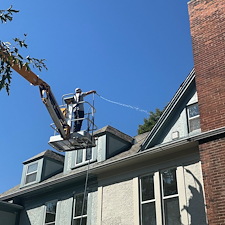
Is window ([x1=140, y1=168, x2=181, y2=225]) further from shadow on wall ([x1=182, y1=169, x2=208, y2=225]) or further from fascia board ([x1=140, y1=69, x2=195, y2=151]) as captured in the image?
fascia board ([x1=140, y1=69, x2=195, y2=151])

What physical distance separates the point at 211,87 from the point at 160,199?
3877 mm

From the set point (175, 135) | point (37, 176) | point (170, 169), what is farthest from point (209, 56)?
point (37, 176)

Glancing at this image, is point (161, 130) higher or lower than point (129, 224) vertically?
higher

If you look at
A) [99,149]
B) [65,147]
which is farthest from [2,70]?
[99,149]

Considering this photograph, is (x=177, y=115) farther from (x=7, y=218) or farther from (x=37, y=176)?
(x=7, y=218)

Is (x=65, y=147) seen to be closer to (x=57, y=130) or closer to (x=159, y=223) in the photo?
(x=57, y=130)

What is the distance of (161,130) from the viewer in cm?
1266

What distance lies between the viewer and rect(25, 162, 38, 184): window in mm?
17541

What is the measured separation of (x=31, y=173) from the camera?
58.3ft

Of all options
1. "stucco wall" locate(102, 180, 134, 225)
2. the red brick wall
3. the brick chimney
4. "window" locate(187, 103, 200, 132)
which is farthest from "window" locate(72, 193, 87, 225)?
the red brick wall

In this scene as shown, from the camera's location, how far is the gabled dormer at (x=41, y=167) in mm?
17312

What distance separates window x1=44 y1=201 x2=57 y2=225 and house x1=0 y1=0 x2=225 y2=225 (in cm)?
4

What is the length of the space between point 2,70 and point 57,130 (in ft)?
15.1

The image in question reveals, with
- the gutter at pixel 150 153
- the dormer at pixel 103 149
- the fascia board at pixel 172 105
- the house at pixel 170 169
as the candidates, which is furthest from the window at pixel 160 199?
the dormer at pixel 103 149
